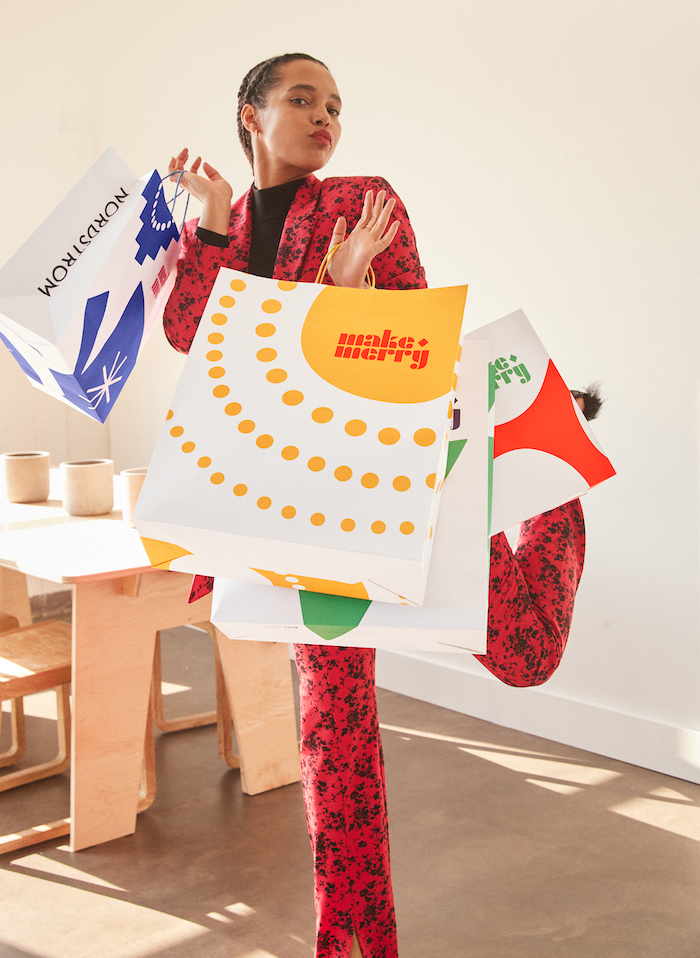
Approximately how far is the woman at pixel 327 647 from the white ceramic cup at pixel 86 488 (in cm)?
91

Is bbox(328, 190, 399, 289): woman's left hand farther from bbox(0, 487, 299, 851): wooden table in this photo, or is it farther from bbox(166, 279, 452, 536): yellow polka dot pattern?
bbox(0, 487, 299, 851): wooden table

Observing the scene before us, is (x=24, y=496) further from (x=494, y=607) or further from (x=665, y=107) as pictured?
(x=665, y=107)

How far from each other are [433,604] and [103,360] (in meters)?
0.52

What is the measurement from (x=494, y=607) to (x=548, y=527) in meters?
0.17

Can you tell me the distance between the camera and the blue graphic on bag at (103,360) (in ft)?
3.60

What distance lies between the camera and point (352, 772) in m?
1.35

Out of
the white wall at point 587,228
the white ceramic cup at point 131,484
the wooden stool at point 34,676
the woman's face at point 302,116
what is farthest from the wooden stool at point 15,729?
the woman's face at point 302,116

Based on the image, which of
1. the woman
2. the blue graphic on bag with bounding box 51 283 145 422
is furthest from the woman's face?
the blue graphic on bag with bounding box 51 283 145 422

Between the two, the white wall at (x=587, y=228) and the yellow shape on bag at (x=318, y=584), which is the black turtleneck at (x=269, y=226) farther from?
the white wall at (x=587, y=228)

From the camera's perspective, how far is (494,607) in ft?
3.89

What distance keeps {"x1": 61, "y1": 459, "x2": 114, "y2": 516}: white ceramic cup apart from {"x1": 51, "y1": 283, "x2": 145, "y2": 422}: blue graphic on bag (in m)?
0.99

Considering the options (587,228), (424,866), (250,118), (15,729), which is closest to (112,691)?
(15,729)

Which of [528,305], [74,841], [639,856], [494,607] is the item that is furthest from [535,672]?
[528,305]

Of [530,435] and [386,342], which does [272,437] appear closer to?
[386,342]
